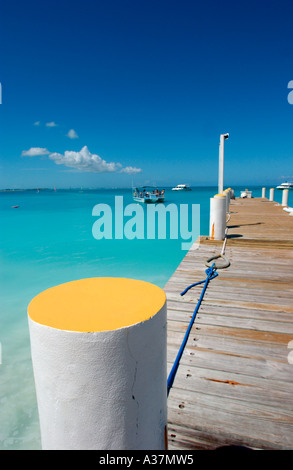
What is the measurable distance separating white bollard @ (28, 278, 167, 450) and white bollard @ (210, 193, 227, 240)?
6.32 m

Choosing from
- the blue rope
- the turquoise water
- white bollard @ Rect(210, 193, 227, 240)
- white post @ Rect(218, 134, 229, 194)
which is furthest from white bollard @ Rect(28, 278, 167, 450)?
white post @ Rect(218, 134, 229, 194)

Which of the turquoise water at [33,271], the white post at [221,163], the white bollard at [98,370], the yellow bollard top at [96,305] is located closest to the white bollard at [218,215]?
the white post at [221,163]

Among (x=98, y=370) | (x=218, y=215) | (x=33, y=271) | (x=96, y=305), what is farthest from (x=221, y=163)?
(x=33, y=271)

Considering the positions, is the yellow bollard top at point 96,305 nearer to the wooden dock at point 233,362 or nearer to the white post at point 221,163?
the wooden dock at point 233,362

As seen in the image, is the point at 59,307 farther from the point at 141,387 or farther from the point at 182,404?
the point at 182,404

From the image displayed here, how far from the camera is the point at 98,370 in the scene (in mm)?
1089

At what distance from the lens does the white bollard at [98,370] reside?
1081mm

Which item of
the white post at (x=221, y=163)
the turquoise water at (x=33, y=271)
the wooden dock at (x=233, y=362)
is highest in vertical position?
the white post at (x=221, y=163)

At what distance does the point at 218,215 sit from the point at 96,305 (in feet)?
21.5

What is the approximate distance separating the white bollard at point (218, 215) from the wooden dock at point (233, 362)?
2.43m

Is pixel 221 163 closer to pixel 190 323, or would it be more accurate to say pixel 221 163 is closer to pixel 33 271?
pixel 190 323
